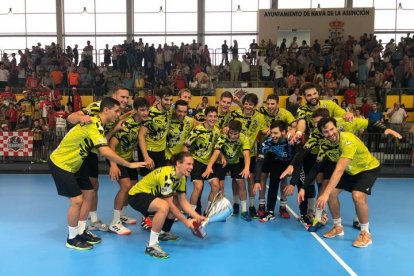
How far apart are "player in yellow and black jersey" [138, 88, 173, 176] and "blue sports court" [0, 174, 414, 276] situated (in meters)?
1.17

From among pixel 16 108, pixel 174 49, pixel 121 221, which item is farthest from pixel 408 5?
pixel 121 221

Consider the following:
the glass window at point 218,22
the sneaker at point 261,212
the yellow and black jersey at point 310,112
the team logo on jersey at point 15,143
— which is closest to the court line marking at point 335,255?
the sneaker at point 261,212

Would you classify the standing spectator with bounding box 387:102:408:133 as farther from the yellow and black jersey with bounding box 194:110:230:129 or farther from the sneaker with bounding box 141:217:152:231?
the sneaker with bounding box 141:217:152:231

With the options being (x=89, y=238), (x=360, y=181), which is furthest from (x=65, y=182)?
(x=360, y=181)

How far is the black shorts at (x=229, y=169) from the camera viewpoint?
23.1 ft

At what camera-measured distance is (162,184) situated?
5.42m

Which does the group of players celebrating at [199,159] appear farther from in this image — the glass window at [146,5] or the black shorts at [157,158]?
the glass window at [146,5]

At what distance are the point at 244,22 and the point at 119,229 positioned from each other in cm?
1973

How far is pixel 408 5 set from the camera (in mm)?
23297

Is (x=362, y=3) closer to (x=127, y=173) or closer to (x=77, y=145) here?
(x=127, y=173)

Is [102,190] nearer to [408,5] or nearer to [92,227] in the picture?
[92,227]

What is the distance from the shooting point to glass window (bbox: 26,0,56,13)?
79.2ft

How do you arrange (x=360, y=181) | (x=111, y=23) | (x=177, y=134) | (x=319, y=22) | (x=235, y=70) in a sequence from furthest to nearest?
(x=111, y=23), (x=319, y=22), (x=235, y=70), (x=177, y=134), (x=360, y=181)

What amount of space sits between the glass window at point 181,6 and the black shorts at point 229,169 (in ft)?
60.5
